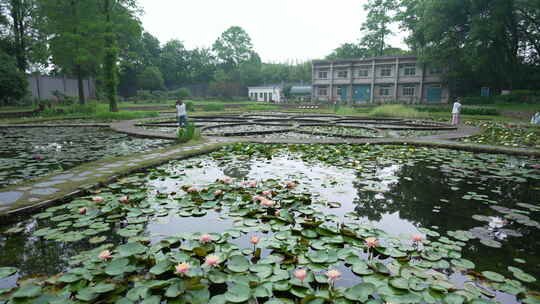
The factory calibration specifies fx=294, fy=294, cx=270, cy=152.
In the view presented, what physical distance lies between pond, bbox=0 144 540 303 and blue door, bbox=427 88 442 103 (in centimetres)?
3406

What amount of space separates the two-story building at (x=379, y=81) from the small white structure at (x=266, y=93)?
7818 mm

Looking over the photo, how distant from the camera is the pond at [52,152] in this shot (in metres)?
4.82

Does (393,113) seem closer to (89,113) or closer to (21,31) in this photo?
(89,113)

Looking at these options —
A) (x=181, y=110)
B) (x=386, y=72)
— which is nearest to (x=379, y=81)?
(x=386, y=72)

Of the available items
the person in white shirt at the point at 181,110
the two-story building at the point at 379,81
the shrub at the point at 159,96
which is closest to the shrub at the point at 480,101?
the two-story building at the point at 379,81

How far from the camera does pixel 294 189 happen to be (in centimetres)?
386

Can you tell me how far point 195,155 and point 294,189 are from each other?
3.04m

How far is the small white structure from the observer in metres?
48.8

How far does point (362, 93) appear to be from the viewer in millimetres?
39531

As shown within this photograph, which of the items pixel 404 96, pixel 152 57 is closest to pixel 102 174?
pixel 404 96

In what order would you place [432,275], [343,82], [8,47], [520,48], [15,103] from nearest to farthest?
1. [432,275]
2. [15,103]
3. [8,47]
4. [520,48]
5. [343,82]

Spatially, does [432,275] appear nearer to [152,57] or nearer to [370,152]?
[370,152]

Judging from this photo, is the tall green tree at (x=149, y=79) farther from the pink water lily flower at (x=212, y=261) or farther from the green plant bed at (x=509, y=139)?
the pink water lily flower at (x=212, y=261)

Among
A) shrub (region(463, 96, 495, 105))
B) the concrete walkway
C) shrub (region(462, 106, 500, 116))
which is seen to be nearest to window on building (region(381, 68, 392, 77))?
shrub (region(463, 96, 495, 105))
